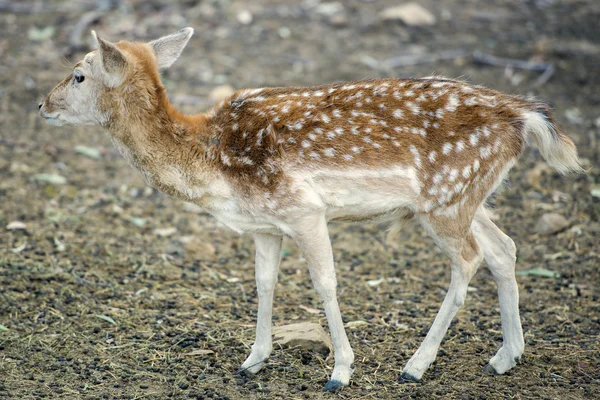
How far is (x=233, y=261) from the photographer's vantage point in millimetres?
7223

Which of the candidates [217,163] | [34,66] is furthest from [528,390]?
[34,66]

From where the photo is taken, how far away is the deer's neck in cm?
500

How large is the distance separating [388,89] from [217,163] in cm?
120

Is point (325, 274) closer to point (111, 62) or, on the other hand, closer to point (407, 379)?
point (407, 379)

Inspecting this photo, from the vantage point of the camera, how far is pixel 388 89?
16.6 feet

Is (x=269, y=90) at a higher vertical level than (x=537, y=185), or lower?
higher

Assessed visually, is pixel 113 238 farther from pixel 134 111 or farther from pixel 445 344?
pixel 445 344

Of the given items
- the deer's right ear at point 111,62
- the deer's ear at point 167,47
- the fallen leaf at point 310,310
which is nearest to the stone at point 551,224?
the fallen leaf at point 310,310

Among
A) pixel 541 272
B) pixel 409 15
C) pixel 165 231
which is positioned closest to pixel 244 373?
pixel 165 231

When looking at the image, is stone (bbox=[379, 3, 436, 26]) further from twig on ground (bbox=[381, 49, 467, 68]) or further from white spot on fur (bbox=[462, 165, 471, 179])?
white spot on fur (bbox=[462, 165, 471, 179])

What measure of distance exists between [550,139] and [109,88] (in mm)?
2861

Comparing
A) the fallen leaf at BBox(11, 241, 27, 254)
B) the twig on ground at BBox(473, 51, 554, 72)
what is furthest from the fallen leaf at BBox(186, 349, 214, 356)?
the twig on ground at BBox(473, 51, 554, 72)

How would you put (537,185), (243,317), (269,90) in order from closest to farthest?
1. (269,90)
2. (243,317)
3. (537,185)

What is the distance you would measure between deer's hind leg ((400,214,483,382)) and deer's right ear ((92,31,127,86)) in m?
2.10
